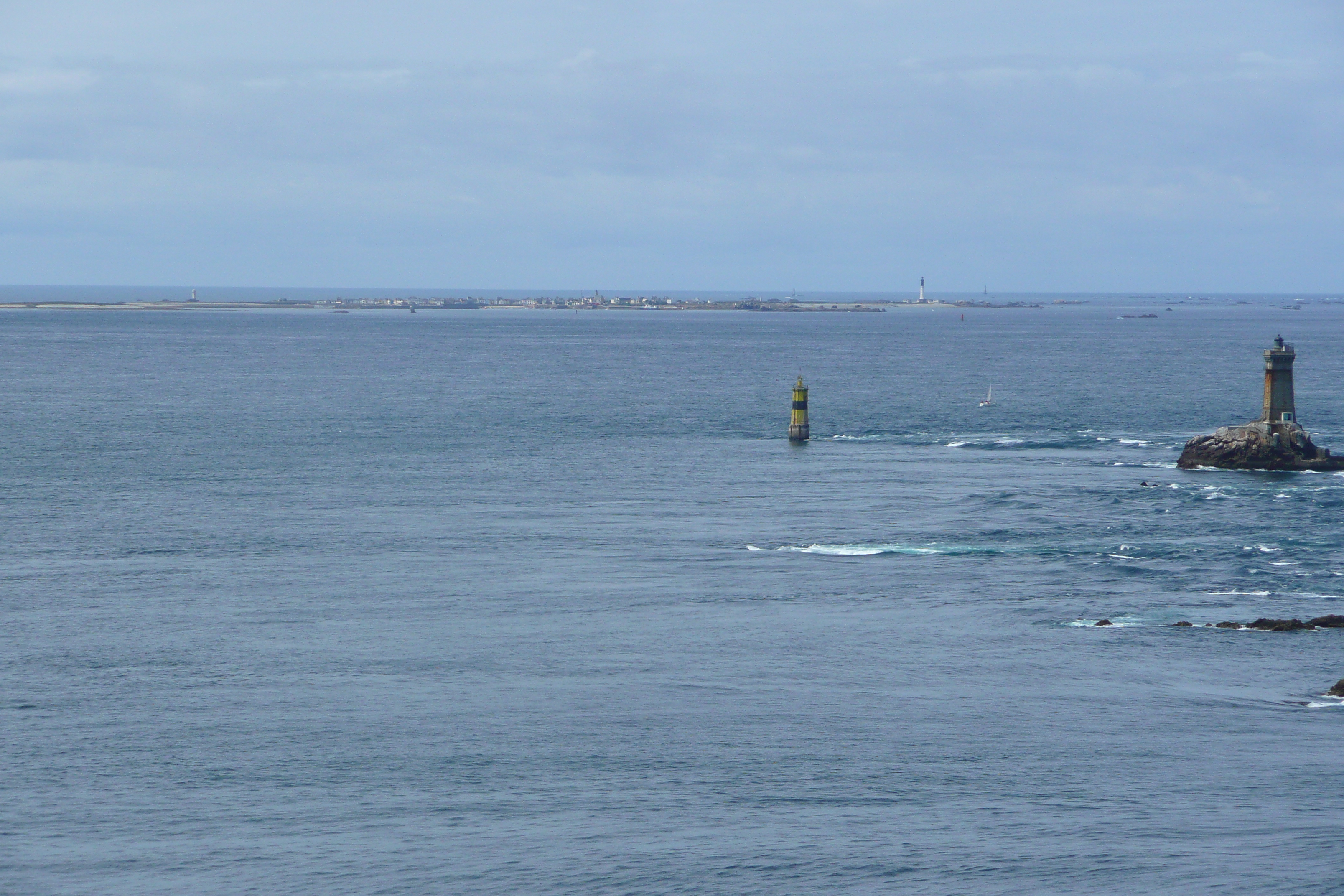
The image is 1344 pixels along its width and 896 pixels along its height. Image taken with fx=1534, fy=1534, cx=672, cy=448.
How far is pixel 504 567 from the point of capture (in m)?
62.0

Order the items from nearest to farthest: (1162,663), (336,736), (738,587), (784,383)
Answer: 1. (336,736)
2. (1162,663)
3. (738,587)
4. (784,383)

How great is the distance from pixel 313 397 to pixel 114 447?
42.4 meters

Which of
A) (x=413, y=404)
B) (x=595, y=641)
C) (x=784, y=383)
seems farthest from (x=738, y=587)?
(x=784, y=383)

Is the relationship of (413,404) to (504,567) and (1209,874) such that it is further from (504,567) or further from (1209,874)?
(1209,874)

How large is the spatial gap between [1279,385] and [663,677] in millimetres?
56078

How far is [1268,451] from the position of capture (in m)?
88.3

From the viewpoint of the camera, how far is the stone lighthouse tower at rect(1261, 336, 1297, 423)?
88.6 meters

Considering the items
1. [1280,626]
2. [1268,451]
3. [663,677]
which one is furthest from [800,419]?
[663,677]

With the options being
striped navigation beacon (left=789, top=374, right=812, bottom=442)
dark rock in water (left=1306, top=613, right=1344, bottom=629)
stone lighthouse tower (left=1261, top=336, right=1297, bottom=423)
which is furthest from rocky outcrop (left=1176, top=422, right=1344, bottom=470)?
dark rock in water (left=1306, top=613, right=1344, bottom=629)

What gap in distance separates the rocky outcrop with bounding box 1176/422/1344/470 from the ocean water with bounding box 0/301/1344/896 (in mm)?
2114

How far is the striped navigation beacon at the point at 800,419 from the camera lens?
10288 cm

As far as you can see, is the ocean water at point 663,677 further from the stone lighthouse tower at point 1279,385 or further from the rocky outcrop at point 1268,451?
the stone lighthouse tower at point 1279,385

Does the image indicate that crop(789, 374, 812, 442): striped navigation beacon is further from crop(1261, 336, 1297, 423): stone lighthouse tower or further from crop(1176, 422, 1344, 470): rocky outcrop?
crop(1261, 336, 1297, 423): stone lighthouse tower

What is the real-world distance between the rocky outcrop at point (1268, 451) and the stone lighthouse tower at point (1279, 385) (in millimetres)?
843
